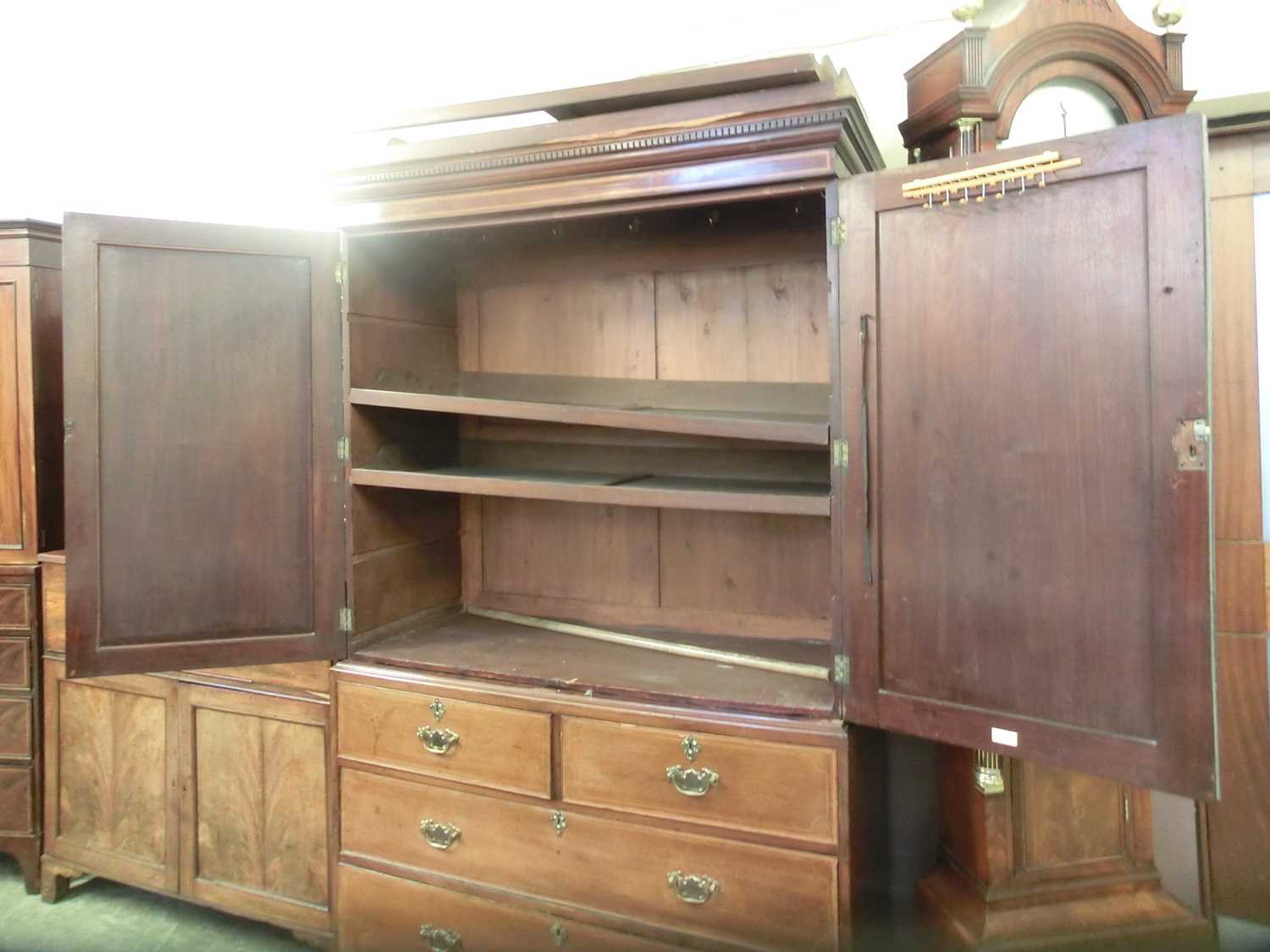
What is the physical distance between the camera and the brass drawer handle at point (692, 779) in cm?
143

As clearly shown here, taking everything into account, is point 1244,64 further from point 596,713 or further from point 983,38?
point 596,713

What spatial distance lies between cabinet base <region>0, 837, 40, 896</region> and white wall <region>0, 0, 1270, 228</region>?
1.89 meters

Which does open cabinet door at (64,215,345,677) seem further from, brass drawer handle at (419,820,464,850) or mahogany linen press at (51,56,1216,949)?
brass drawer handle at (419,820,464,850)

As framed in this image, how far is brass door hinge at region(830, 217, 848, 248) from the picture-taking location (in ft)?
4.32

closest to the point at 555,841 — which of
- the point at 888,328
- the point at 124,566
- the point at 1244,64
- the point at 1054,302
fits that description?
the point at 124,566

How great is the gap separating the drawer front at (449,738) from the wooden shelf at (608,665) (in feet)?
0.23

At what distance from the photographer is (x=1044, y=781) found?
1486 millimetres

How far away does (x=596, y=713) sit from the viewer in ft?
4.98

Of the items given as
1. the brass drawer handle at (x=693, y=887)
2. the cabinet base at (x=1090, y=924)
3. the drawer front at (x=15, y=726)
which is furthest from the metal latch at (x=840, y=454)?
the drawer front at (x=15, y=726)

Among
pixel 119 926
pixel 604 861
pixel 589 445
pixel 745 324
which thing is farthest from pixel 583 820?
pixel 119 926

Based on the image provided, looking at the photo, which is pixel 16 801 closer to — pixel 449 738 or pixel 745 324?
pixel 449 738

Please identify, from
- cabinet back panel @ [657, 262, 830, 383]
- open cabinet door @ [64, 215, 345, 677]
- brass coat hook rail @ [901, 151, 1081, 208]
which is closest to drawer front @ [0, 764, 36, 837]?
open cabinet door @ [64, 215, 345, 677]

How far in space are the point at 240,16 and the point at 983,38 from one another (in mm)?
1928

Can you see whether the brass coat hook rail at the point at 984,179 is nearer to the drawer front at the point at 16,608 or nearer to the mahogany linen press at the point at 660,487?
the mahogany linen press at the point at 660,487
